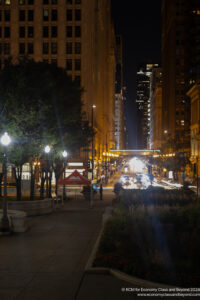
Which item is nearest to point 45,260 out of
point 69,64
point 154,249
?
point 154,249

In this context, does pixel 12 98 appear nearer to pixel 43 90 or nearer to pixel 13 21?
pixel 43 90

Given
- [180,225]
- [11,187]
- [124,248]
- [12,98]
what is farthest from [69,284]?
[11,187]

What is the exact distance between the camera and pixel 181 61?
15250 cm

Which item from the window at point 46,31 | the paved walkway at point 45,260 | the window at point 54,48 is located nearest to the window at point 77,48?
the window at point 54,48

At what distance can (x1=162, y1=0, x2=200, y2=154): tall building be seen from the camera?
13612 cm

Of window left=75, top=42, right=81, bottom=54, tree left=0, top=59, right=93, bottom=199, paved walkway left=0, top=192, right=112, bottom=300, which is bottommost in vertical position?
paved walkway left=0, top=192, right=112, bottom=300

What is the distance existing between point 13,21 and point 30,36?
469 cm

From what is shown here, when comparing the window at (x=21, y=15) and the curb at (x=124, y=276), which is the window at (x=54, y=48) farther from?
the curb at (x=124, y=276)

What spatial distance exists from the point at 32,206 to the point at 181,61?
442 feet

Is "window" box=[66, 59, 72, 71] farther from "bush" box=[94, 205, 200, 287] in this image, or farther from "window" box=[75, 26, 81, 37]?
"bush" box=[94, 205, 200, 287]

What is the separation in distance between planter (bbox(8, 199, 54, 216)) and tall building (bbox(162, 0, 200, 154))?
10522 cm

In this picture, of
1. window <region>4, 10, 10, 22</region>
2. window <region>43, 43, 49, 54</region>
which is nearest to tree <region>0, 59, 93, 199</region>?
window <region>43, 43, 49, 54</region>

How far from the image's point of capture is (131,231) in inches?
577

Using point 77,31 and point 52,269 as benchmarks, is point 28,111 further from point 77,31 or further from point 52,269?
point 77,31
